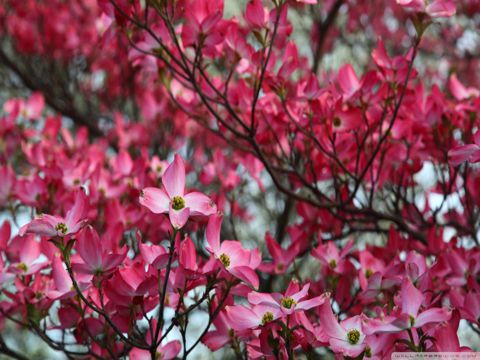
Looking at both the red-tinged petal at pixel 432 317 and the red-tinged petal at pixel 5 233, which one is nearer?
the red-tinged petal at pixel 432 317

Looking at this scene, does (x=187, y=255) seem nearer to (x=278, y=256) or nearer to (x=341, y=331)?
(x=341, y=331)

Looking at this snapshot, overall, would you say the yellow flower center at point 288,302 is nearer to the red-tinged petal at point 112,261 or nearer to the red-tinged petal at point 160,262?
the red-tinged petal at point 160,262

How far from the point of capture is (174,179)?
4.87ft

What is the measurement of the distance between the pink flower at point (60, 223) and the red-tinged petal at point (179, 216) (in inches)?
9.3

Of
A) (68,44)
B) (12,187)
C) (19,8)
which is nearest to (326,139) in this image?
(12,187)

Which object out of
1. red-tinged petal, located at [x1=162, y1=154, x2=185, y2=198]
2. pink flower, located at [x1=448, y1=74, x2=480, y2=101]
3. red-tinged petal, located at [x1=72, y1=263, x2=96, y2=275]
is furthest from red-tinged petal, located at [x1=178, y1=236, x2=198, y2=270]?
pink flower, located at [x1=448, y1=74, x2=480, y2=101]

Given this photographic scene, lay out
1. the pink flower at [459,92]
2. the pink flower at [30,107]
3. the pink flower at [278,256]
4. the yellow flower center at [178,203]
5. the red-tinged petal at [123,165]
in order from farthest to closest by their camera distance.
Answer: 1. the pink flower at [30,107]
2. the red-tinged petal at [123,165]
3. the pink flower at [459,92]
4. the pink flower at [278,256]
5. the yellow flower center at [178,203]

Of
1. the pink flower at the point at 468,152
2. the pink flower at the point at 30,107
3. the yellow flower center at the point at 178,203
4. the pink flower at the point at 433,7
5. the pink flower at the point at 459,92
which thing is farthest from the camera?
the pink flower at the point at 30,107

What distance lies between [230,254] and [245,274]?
0.27 feet

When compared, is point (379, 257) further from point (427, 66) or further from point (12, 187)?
point (427, 66)

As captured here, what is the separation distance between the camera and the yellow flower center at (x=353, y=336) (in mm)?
1432

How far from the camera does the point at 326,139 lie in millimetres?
2205

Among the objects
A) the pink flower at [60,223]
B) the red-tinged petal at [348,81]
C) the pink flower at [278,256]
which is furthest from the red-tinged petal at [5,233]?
the red-tinged petal at [348,81]

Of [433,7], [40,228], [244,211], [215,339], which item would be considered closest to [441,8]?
[433,7]
